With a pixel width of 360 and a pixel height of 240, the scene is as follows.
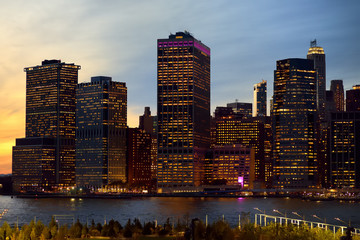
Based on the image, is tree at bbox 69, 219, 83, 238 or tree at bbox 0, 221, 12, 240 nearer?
tree at bbox 0, 221, 12, 240

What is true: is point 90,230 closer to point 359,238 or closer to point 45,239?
point 45,239

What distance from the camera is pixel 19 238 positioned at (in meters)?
78.2

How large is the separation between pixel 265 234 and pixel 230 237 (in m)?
5.81

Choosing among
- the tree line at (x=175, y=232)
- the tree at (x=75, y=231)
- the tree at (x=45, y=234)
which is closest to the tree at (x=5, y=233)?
the tree line at (x=175, y=232)

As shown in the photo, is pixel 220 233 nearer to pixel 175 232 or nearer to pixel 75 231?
pixel 175 232

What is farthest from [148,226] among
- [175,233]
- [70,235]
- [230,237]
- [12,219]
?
[12,219]

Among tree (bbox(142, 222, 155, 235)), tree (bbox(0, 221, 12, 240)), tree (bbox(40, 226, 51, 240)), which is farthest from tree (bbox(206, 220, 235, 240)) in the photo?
tree (bbox(0, 221, 12, 240))

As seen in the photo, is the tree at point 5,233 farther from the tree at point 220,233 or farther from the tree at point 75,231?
the tree at point 220,233

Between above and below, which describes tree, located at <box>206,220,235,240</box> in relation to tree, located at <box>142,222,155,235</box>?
above

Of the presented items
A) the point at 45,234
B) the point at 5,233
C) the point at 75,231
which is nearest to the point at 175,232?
the point at 75,231

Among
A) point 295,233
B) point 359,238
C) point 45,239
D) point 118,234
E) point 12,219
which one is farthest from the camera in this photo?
point 12,219

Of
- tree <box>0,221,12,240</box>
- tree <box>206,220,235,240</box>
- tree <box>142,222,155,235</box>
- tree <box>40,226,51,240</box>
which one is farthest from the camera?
tree <box>142,222,155,235</box>

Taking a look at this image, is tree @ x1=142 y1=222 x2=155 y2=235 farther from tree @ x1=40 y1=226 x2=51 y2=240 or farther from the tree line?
tree @ x1=40 y1=226 x2=51 y2=240

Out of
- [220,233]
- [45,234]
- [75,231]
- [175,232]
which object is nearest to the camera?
[220,233]
